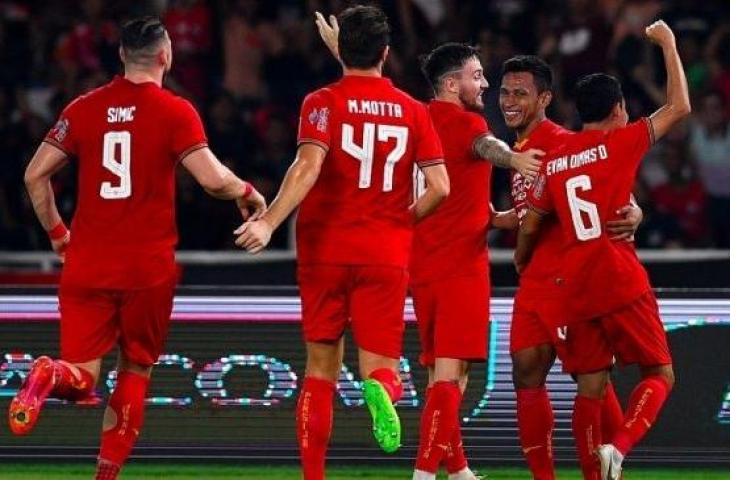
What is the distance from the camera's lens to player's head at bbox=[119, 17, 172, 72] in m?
8.72

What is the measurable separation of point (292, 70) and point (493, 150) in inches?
282

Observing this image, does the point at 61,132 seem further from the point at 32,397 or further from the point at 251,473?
the point at 251,473

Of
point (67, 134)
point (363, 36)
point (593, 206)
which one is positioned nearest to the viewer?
point (363, 36)

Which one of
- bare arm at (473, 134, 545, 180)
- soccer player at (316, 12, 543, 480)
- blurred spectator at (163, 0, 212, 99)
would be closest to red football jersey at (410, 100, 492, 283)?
soccer player at (316, 12, 543, 480)

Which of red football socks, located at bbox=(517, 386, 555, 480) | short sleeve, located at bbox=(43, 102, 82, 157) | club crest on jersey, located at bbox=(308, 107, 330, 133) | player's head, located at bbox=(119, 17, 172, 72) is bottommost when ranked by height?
red football socks, located at bbox=(517, 386, 555, 480)

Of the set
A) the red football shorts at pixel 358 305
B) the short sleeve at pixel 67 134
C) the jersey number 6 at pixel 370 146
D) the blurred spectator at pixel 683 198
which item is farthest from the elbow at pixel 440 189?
the blurred spectator at pixel 683 198

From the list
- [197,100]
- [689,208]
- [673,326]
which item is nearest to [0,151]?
[197,100]

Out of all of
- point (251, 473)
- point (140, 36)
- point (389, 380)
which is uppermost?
point (140, 36)

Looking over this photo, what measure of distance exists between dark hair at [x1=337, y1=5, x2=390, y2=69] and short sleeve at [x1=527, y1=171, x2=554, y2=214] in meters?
1.03

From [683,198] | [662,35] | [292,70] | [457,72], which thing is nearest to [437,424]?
[457,72]

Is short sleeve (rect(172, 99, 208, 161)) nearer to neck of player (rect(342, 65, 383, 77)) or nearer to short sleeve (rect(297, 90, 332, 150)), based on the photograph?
short sleeve (rect(297, 90, 332, 150))

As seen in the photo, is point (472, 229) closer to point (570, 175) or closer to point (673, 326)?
point (570, 175)

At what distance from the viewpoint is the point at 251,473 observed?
33.8 feet

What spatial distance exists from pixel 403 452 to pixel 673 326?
1603 mm
